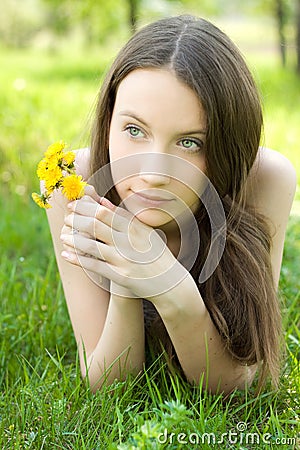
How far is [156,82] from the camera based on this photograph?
5.47 ft

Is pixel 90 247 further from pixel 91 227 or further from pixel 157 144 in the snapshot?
pixel 157 144

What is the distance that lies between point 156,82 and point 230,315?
641 millimetres

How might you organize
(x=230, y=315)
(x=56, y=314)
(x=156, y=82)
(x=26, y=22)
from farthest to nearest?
(x=26, y=22)
(x=56, y=314)
(x=230, y=315)
(x=156, y=82)

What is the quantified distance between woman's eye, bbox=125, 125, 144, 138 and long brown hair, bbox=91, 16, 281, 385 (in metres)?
0.15

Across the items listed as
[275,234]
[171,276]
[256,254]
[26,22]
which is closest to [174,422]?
[171,276]

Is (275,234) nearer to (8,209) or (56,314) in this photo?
(56,314)

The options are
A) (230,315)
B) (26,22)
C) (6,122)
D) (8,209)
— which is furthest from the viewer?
(26,22)

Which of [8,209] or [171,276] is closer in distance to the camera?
[171,276]

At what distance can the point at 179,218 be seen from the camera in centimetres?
184

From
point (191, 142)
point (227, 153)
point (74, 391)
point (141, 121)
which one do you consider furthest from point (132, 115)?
point (74, 391)

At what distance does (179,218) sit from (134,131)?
0.27 meters

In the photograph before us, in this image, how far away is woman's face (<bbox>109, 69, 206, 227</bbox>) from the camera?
1650 millimetres

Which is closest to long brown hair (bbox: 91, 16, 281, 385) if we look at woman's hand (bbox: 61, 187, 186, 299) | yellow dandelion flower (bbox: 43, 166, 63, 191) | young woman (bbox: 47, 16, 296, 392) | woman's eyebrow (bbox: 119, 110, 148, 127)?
young woman (bbox: 47, 16, 296, 392)

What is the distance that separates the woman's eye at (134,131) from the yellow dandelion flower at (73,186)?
0.61 ft
